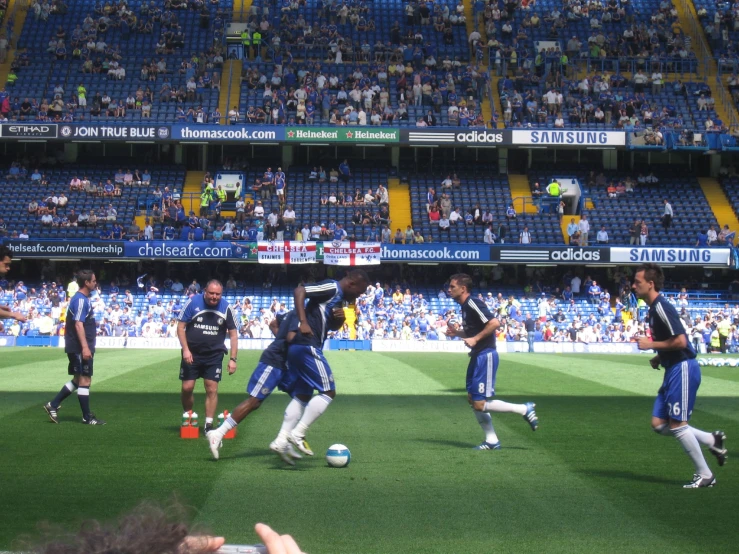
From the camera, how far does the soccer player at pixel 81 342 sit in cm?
1240

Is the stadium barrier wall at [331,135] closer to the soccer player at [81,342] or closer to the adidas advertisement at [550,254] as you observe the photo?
the adidas advertisement at [550,254]

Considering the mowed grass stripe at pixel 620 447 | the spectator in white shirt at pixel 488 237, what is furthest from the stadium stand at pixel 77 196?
the mowed grass stripe at pixel 620 447

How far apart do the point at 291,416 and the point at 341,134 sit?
38.0m

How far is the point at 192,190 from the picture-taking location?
47500mm

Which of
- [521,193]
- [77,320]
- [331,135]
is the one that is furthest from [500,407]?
[521,193]

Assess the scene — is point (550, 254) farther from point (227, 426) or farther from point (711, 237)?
point (227, 426)

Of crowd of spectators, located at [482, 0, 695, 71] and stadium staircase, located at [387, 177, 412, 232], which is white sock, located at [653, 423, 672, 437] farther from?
crowd of spectators, located at [482, 0, 695, 71]

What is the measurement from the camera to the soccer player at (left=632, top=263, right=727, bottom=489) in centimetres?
869

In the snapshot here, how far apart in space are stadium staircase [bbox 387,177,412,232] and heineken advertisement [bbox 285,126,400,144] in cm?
283

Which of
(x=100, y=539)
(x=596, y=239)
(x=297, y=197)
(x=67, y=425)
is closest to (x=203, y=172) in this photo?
(x=297, y=197)

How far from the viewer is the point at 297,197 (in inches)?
1843

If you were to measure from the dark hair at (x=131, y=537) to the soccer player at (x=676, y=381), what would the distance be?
6885 mm

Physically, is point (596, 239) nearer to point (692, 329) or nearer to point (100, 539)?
point (692, 329)

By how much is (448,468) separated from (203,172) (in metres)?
41.5
